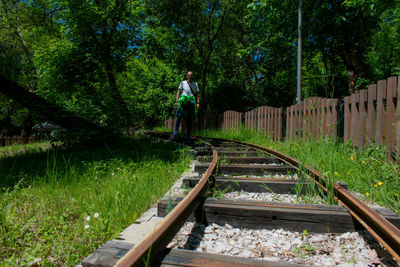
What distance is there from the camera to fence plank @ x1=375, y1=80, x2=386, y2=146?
382 cm

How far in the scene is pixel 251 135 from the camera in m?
9.13

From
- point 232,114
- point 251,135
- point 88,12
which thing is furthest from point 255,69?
point 88,12

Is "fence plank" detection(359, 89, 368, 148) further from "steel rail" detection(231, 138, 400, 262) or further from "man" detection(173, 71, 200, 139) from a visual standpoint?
"man" detection(173, 71, 200, 139)

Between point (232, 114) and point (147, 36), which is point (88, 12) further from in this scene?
point (232, 114)

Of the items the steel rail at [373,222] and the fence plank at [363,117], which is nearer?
the steel rail at [373,222]

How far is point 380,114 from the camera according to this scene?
3.88m

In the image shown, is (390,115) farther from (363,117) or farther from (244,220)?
(244,220)

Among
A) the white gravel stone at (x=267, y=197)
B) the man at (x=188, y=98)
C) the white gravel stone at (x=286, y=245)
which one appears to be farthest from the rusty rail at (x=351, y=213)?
the man at (x=188, y=98)

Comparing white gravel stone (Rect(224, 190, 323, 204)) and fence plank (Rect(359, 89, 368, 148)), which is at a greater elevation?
fence plank (Rect(359, 89, 368, 148))

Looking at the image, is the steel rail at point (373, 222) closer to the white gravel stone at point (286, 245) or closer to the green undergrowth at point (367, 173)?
the white gravel stone at point (286, 245)

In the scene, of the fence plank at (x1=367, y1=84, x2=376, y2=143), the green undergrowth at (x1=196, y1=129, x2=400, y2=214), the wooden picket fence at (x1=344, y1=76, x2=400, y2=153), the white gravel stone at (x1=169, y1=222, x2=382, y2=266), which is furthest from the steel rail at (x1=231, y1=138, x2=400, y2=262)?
the fence plank at (x1=367, y1=84, x2=376, y2=143)

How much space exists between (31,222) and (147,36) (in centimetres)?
1207

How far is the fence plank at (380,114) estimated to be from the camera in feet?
12.5

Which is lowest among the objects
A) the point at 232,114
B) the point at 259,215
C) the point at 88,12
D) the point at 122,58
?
the point at 259,215
